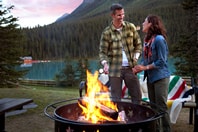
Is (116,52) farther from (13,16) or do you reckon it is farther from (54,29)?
(54,29)

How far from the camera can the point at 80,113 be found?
312cm

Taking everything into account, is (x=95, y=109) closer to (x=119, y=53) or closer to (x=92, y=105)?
(x=92, y=105)

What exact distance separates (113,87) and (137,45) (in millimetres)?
672

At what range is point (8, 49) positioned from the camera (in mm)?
14516

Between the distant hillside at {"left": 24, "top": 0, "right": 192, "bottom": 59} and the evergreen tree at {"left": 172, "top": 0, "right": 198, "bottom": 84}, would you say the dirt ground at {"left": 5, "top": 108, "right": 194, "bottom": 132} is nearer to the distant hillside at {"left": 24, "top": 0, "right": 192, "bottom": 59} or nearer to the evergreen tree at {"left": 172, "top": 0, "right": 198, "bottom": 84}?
the evergreen tree at {"left": 172, "top": 0, "right": 198, "bottom": 84}

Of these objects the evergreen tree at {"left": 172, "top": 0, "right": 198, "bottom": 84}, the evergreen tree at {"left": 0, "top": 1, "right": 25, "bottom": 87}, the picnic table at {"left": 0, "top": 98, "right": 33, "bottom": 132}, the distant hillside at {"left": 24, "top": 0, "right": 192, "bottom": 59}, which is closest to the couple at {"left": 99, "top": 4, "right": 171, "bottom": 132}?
the picnic table at {"left": 0, "top": 98, "right": 33, "bottom": 132}

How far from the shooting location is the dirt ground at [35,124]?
4820 mm

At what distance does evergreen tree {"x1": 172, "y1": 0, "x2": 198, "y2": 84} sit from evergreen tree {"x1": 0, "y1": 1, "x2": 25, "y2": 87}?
8.35m

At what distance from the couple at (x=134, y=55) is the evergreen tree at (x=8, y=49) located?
11553mm

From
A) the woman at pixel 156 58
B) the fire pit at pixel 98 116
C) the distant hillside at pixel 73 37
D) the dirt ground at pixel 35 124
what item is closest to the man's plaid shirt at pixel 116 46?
the woman at pixel 156 58

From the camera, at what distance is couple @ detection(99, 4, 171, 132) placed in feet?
11.2

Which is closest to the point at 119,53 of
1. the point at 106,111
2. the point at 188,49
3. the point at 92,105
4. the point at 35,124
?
the point at 92,105

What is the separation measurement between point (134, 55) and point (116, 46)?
272 mm

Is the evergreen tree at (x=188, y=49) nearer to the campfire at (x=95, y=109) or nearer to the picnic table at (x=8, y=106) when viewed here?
the picnic table at (x=8, y=106)
